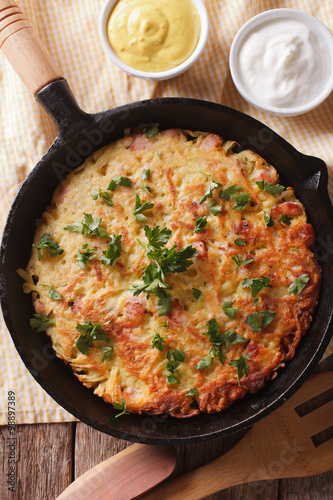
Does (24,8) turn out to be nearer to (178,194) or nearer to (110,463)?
(178,194)

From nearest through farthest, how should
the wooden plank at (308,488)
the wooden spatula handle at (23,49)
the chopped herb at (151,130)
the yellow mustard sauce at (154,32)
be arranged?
the wooden spatula handle at (23,49)
the chopped herb at (151,130)
the yellow mustard sauce at (154,32)
the wooden plank at (308,488)

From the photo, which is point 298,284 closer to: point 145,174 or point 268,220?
point 268,220

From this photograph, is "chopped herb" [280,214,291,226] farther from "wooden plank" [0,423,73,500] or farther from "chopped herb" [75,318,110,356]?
"wooden plank" [0,423,73,500]

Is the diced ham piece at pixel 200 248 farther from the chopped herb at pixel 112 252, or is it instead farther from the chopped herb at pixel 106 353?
the chopped herb at pixel 106 353

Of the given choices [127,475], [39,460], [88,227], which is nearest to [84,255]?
[88,227]

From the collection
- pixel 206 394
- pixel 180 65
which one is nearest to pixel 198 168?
pixel 180 65

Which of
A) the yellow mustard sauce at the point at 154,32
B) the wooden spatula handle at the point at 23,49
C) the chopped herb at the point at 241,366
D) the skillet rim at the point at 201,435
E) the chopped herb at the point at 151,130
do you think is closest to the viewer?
the skillet rim at the point at 201,435

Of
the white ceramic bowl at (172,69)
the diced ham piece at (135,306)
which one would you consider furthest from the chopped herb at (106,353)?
the white ceramic bowl at (172,69)
